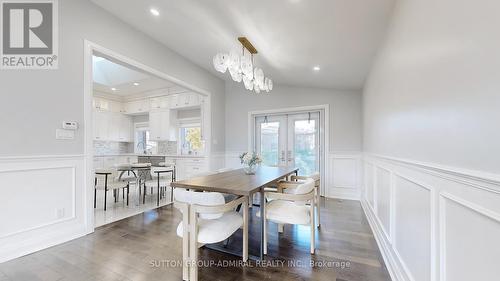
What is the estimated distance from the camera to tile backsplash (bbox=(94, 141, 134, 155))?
6613 mm

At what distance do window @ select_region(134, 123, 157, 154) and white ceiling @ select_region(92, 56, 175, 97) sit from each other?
1.32 meters

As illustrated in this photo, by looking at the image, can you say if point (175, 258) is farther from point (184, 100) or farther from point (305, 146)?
point (184, 100)

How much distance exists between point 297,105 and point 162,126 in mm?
4125

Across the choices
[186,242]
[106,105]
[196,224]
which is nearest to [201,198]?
[196,224]

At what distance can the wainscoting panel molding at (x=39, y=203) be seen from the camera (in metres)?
2.09

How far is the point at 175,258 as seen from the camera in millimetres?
2094

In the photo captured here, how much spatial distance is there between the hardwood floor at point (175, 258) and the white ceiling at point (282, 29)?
2402 mm

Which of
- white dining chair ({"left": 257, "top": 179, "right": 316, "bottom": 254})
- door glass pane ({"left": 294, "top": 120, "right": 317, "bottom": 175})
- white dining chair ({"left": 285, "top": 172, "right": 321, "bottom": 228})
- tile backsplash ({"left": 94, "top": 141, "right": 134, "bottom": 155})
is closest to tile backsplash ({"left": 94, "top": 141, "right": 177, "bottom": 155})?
tile backsplash ({"left": 94, "top": 141, "right": 134, "bottom": 155})

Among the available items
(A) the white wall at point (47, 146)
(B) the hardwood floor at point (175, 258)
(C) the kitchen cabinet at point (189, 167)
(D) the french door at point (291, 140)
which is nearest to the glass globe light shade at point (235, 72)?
(A) the white wall at point (47, 146)

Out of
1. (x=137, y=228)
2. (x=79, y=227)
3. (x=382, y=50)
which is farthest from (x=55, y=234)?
(x=382, y=50)

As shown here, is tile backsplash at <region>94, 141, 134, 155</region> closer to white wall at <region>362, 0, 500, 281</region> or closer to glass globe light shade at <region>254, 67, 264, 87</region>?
glass globe light shade at <region>254, 67, 264, 87</region>

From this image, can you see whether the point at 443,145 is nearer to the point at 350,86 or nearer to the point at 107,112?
the point at 350,86

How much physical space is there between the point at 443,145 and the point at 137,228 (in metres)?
3.34

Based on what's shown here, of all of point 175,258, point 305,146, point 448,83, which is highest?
point 448,83
